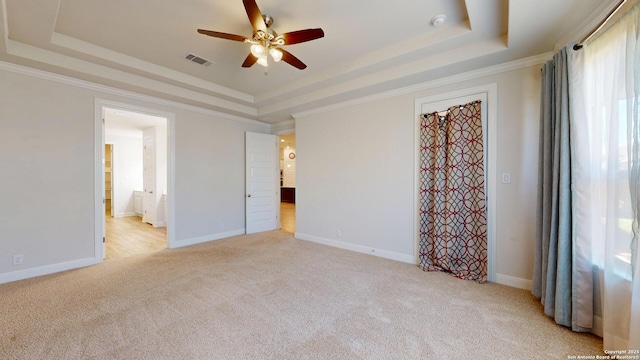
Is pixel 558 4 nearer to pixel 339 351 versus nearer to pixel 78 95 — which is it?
pixel 339 351

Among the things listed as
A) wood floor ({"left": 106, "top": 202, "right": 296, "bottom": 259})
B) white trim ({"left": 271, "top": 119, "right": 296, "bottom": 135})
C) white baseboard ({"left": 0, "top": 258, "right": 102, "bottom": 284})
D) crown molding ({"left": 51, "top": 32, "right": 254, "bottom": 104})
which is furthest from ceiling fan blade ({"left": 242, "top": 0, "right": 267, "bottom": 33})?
wood floor ({"left": 106, "top": 202, "right": 296, "bottom": 259})

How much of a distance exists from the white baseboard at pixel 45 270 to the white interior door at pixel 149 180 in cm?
284

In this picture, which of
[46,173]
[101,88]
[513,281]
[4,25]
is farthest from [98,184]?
[513,281]

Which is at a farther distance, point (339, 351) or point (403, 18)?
point (403, 18)

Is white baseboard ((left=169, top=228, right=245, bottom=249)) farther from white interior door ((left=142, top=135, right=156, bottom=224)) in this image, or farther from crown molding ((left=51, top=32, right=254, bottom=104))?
crown molding ((left=51, top=32, right=254, bottom=104))

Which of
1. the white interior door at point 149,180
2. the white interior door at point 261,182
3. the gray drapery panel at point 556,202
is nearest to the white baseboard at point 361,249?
the white interior door at point 261,182

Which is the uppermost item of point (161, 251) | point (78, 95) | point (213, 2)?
point (213, 2)

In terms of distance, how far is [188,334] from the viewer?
1.92 meters

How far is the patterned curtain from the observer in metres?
2.98

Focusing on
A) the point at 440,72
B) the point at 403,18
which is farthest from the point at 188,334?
the point at 440,72

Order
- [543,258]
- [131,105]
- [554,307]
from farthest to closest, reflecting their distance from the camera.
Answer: [131,105]
[543,258]
[554,307]

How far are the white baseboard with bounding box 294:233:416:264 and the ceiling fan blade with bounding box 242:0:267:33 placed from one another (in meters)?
3.26

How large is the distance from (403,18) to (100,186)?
4.39 m

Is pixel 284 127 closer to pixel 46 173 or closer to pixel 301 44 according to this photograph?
pixel 301 44
